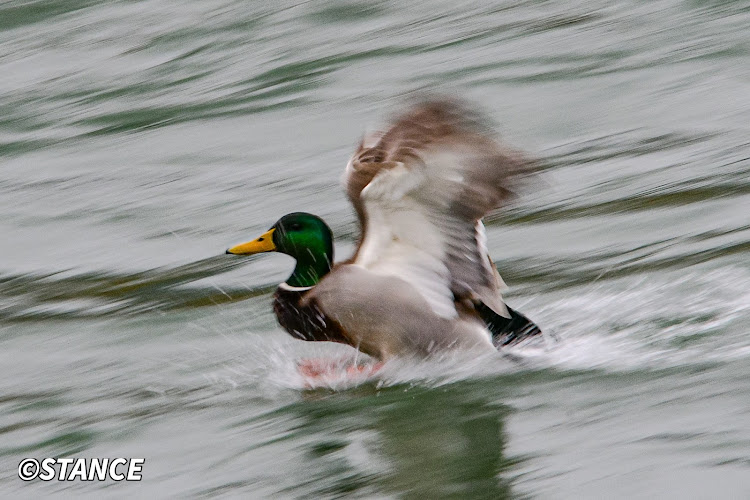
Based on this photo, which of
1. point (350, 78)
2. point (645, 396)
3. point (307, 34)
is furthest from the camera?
point (307, 34)

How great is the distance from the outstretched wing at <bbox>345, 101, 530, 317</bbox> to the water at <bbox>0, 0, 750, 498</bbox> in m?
0.31

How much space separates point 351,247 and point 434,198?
2.19 m

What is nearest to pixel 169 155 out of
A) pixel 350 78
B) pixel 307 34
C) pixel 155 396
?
pixel 350 78

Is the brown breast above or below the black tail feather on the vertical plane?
above

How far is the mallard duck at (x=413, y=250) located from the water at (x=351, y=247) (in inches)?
5.7

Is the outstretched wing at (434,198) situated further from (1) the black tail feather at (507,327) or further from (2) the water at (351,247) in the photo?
(2) the water at (351,247)

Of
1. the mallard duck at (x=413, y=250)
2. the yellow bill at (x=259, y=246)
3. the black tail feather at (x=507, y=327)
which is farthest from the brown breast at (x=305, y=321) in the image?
the black tail feather at (x=507, y=327)

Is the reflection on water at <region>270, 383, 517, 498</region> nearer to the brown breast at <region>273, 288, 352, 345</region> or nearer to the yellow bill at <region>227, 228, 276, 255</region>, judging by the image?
the brown breast at <region>273, 288, 352, 345</region>

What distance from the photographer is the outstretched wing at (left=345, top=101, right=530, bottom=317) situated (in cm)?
498

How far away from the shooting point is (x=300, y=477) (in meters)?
4.74

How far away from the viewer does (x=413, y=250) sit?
534cm

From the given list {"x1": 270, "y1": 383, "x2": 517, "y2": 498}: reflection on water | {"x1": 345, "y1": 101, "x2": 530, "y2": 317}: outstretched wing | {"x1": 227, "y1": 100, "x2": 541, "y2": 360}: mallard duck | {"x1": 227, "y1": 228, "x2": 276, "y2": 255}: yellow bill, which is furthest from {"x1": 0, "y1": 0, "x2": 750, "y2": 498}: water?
{"x1": 227, "y1": 228, "x2": 276, "y2": 255}: yellow bill

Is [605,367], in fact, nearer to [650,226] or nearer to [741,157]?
[650,226]

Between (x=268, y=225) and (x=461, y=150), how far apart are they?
3148 mm
